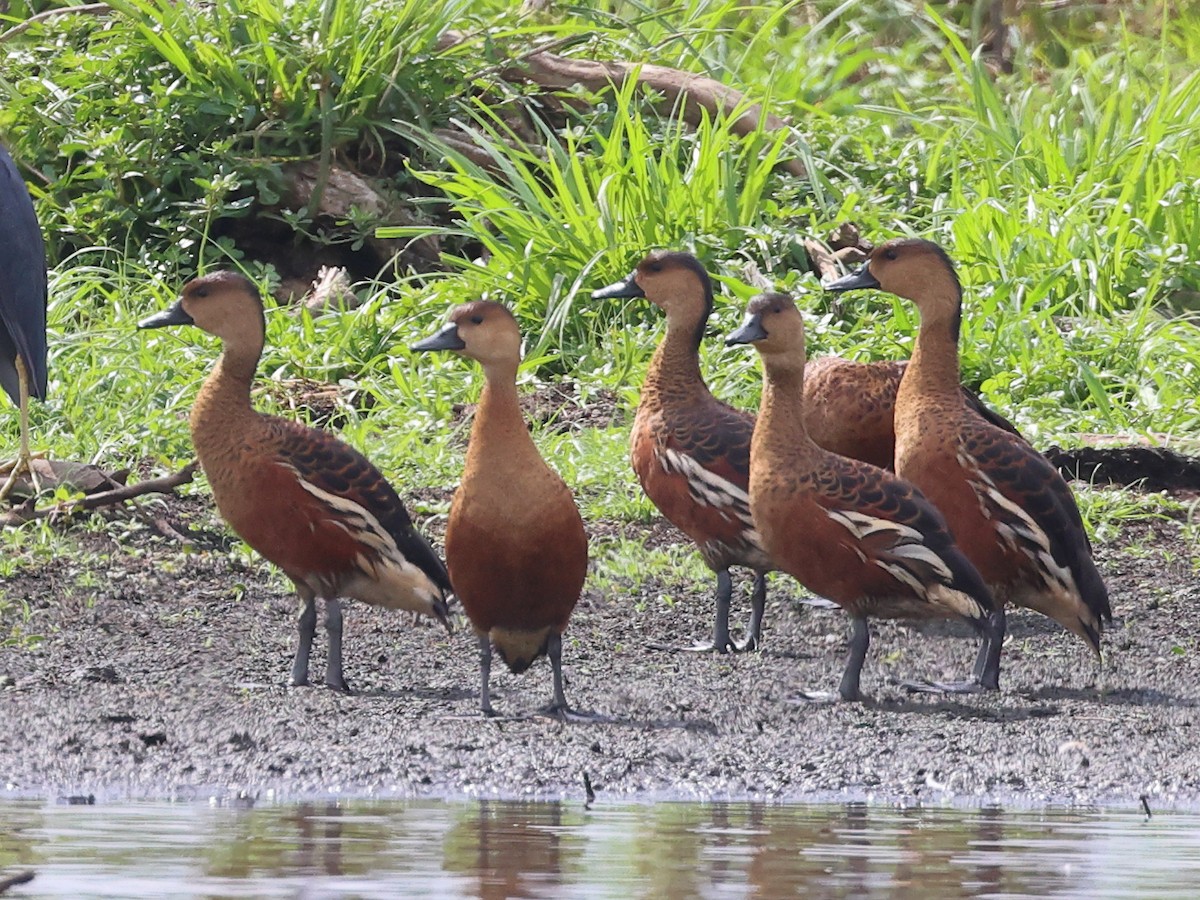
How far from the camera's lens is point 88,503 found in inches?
288

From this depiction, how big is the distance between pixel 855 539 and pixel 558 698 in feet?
2.90

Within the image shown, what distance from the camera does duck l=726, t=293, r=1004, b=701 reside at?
5.59 meters

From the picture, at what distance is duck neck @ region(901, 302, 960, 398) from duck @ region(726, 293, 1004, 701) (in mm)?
492

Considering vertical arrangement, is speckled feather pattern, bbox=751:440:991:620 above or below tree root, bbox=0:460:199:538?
below

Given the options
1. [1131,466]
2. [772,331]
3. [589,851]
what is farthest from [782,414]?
[1131,466]

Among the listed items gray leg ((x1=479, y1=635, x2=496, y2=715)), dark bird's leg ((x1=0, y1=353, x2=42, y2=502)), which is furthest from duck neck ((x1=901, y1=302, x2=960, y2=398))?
dark bird's leg ((x1=0, y1=353, x2=42, y2=502))

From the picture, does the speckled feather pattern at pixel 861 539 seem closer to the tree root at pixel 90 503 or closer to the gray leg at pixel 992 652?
the gray leg at pixel 992 652

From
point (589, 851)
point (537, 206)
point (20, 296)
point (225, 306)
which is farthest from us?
point (537, 206)

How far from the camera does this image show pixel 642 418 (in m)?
6.66

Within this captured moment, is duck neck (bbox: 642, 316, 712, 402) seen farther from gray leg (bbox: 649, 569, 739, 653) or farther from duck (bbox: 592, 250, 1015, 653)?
gray leg (bbox: 649, 569, 739, 653)

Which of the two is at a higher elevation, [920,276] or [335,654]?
[920,276]

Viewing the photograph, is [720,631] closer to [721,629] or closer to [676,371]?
[721,629]

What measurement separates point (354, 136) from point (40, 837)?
6.53m

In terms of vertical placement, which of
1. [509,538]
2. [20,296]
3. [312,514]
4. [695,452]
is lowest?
[509,538]
